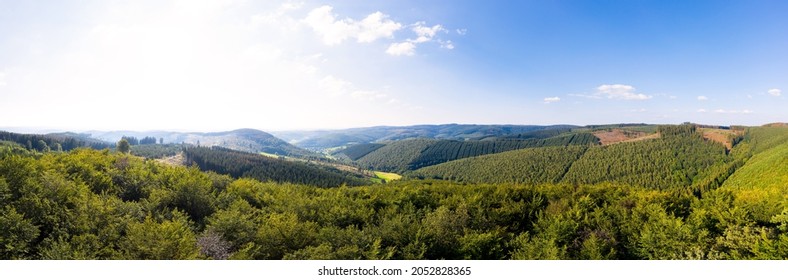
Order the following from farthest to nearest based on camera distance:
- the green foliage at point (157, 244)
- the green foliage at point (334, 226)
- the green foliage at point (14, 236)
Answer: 1. the green foliage at point (334, 226)
2. the green foliage at point (157, 244)
3. the green foliage at point (14, 236)

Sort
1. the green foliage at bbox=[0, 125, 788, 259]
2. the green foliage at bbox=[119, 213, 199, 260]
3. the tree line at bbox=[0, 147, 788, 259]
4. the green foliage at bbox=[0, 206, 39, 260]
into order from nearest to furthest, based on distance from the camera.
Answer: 1. the green foliage at bbox=[0, 206, 39, 260]
2. the green foliage at bbox=[119, 213, 199, 260]
3. the tree line at bbox=[0, 147, 788, 259]
4. the green foliage at bbox=[0, 125, 788, 259]

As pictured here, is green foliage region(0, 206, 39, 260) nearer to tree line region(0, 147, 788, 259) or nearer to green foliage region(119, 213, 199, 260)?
tree line region(0, 147, 788, 259)

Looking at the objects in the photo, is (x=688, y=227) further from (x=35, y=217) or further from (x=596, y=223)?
(x=35, y=217)

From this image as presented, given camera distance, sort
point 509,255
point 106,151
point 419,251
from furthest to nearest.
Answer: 1. point 106,151
2. point 509,255
3. point 419,251

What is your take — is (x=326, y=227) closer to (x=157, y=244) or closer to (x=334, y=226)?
(x=334, y=226)

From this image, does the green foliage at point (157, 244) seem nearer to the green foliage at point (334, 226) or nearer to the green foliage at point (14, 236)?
the green foliage at point (334, 226)

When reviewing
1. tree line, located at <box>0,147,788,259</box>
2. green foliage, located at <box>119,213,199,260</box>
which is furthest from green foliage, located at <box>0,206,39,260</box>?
green foliage, located at <box>119,213,199,260</box>

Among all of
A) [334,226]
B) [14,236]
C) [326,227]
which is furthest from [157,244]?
[334,226]

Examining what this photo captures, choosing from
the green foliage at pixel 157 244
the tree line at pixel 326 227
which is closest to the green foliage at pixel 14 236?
the tree line at pixel 326 227

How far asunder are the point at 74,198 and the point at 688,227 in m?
67.6

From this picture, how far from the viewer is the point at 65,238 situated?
102 feet

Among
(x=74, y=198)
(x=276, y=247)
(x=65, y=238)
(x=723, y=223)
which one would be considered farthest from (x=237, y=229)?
(x=723, y=223)

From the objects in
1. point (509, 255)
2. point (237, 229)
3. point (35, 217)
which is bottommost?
point (509, 255)

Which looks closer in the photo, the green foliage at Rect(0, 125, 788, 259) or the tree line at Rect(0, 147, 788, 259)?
the tree line at Rect(0, 147, 788, 259)
